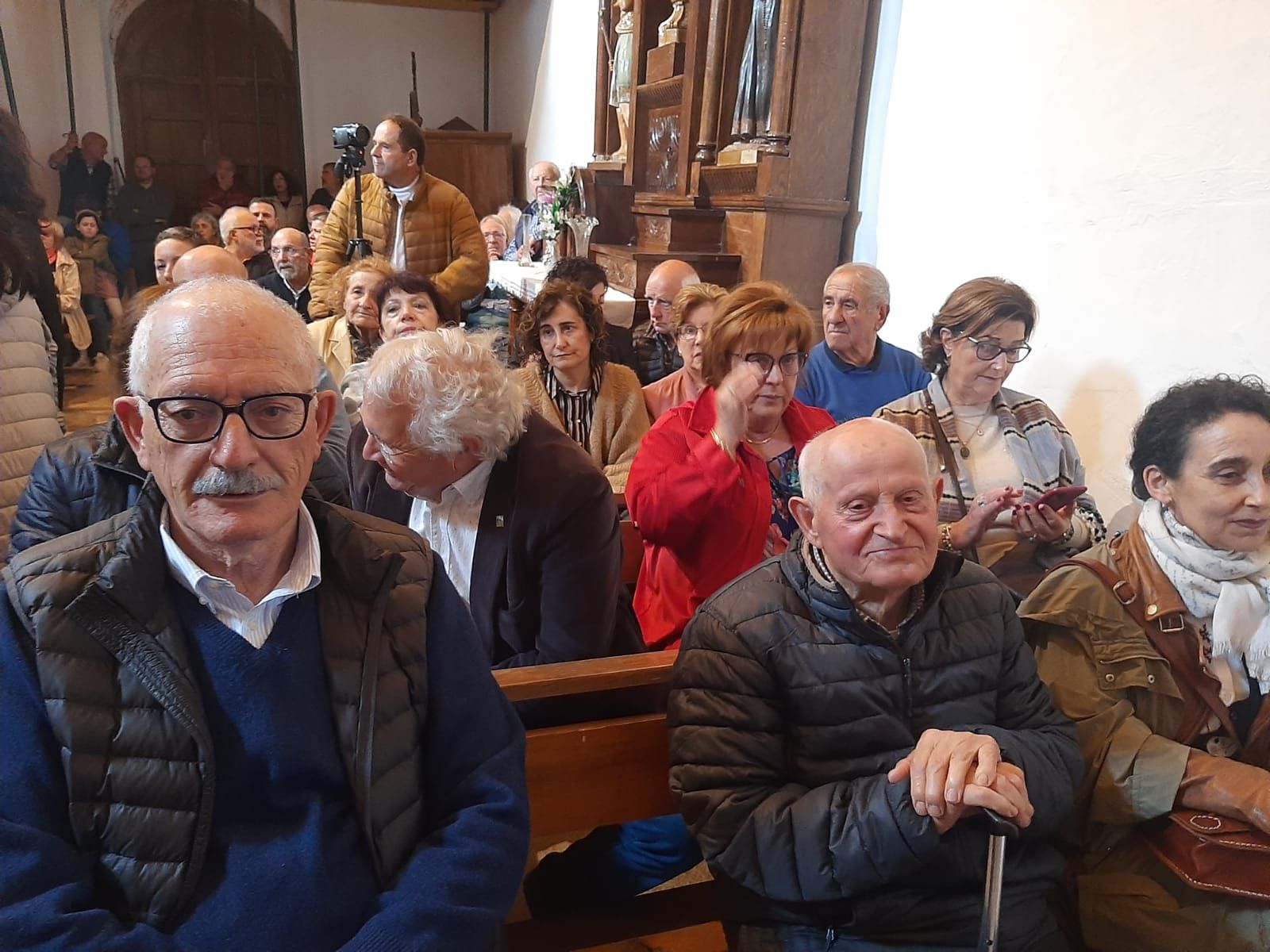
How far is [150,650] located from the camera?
40.2 inches

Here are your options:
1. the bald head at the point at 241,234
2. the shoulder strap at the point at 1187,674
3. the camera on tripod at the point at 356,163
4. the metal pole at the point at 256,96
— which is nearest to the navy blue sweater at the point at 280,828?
the shoulder strap at the point at 1187,674

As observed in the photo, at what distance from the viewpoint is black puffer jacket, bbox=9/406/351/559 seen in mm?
1613

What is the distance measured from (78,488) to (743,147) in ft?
11.4

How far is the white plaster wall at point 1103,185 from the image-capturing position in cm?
218

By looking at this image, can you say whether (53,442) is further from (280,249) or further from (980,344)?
(280,249)

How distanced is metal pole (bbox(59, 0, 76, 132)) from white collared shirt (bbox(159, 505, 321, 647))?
1049 centimetres

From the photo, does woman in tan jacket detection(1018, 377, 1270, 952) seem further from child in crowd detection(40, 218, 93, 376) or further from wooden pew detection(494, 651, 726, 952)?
child in crowd detection(40, 218, 93, 376)

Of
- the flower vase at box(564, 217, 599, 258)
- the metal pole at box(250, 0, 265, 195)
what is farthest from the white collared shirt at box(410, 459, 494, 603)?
the metal pole at box(250, 0, 265, 195)

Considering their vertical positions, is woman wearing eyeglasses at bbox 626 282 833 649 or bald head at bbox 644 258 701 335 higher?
bald head at bbox 644 258 701 335

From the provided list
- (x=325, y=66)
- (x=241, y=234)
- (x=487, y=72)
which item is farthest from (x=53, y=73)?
(x=241, y=234)

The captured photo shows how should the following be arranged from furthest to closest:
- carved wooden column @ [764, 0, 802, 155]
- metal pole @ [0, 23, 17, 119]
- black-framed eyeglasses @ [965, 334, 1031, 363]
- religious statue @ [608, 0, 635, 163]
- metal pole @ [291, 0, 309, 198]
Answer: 1. metal pole @ [291, 0, 309, 198]
2. metal pole @ [0, 23, 17, 119]
3. religious statue @ [608, 0, 635, 163]
4. carved wooden column @ [764, 0, 802, 155]
5. black-framed eyeglasses @ [965, 334, 1031, 363]

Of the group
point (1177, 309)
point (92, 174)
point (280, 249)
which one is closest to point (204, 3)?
point (92, 174)

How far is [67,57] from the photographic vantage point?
9.30m

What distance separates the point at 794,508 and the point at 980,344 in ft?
3.82
